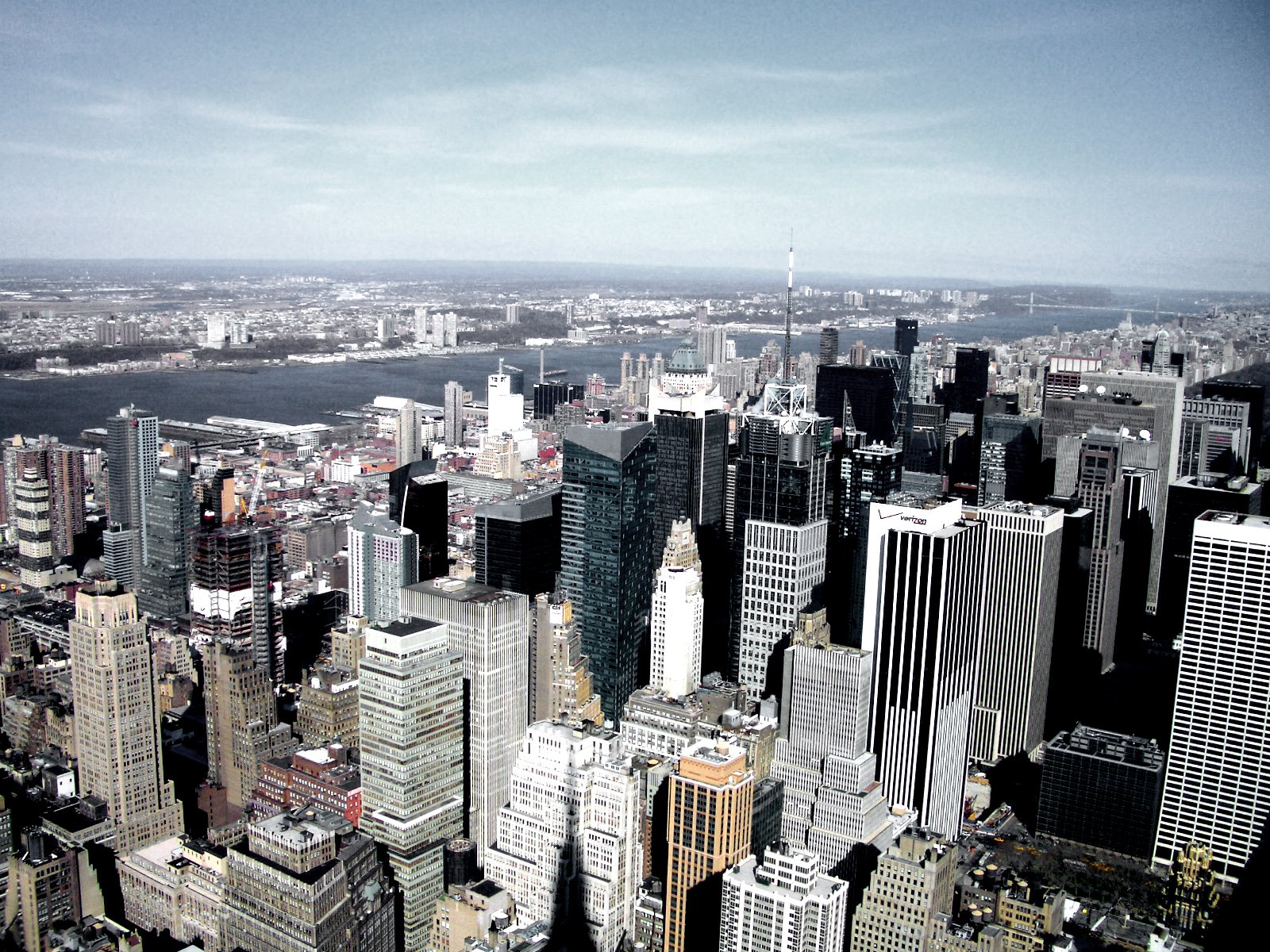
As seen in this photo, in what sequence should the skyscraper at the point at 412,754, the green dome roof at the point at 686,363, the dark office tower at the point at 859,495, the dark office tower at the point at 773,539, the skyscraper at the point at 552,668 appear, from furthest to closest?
the green dome roof at the point at 686,363
the dark office tower at the point at 859,495
the dark office tower at the point at 773,539
the skyscraper at the point at 552,668
the skyscraper at the point at 412,754

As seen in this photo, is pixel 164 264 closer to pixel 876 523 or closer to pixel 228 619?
pixel 228 619

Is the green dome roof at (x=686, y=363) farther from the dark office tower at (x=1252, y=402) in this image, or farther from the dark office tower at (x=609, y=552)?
the dark office tower at (x=1252, y=402)

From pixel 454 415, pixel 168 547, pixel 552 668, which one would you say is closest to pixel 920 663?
pixel 552 668

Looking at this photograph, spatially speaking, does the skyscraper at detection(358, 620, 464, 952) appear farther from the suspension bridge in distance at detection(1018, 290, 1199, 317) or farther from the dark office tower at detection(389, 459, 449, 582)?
the suspension bridge in distance at detection(1018, 290, 1199, 317)

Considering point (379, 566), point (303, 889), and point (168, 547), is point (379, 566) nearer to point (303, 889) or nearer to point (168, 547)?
point (168, 547)

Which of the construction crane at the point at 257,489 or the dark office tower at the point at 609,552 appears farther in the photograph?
the construction crane at the point at 257,489

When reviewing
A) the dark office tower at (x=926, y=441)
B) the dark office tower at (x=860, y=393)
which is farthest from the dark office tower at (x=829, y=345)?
the dark office tower at (x=926, y=441)
